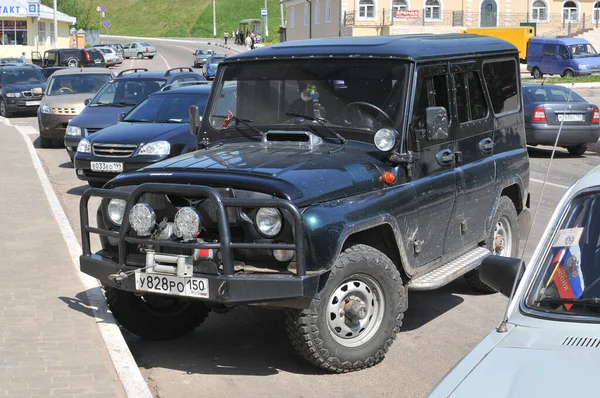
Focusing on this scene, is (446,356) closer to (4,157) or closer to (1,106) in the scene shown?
(4,157)

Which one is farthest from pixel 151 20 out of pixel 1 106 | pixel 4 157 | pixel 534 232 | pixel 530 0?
pixel 534 232

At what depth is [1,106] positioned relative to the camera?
104 ft

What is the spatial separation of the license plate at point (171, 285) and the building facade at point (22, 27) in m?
67.3

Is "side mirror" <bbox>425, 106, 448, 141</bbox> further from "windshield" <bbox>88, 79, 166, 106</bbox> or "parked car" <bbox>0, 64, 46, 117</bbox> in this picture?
"parked car" <bbox>0, 64, 46, 117</bbox>

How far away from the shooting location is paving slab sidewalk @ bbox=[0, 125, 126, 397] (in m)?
5.61

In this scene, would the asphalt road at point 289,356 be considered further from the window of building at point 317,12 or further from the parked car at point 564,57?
the window of building at point 317,12

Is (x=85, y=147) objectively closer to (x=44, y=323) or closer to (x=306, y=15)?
(x=44, y=323)

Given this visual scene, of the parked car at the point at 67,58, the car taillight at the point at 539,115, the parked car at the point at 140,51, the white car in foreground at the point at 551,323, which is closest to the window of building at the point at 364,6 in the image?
the parked car at the point at 140,51

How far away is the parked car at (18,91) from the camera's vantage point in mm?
30594

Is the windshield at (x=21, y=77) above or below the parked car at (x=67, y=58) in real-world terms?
below

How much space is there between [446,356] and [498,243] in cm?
196

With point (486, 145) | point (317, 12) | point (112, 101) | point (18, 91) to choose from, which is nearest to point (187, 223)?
point (486, 145)

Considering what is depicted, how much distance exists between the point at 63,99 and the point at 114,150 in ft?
26.6

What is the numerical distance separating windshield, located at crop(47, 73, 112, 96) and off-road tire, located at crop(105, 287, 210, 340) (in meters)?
15.9
